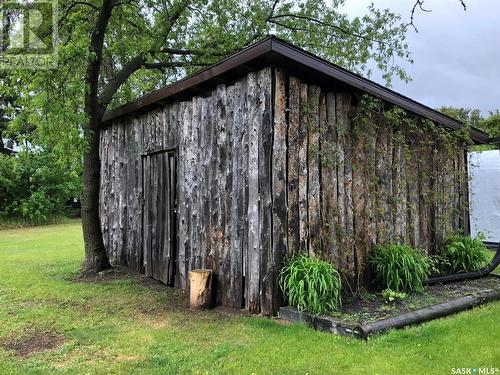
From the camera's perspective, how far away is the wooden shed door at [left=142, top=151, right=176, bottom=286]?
24.0 feet

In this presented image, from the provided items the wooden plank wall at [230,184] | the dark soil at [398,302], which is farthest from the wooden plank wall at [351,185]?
the dark soil at [398,302]

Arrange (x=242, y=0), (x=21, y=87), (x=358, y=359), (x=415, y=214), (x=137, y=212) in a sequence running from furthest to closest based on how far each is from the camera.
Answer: (x=242, y=0) → (x=137, y=212) → (x=415, y=214) → (x=21, y=87) → (x=358, y=359)

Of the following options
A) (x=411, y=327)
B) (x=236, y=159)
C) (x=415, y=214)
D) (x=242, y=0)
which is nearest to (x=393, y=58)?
(x=242, y=0)

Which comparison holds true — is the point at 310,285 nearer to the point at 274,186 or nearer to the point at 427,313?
the point at 274,186

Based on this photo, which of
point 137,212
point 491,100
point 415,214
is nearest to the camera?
point 415,214

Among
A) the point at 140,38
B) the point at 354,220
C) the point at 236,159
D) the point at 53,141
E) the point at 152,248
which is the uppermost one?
the point at 140,38

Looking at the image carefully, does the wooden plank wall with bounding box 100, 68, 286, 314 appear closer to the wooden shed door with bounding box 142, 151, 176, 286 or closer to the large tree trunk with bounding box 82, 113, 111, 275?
the wooden shed door with bounding box 142, 151, 176, 286

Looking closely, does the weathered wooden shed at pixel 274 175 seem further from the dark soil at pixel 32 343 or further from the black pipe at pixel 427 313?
the dark soil at pixel 32 343

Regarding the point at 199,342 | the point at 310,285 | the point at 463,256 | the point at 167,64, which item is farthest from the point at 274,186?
the point at 167,64

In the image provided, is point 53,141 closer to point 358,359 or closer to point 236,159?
point 236,159

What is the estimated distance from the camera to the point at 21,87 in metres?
6.76

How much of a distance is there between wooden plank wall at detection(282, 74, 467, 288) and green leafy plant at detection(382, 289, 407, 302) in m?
0.47

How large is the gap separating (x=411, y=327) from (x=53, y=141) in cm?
576

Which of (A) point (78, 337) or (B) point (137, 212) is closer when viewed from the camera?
(A) point (78, 337)
